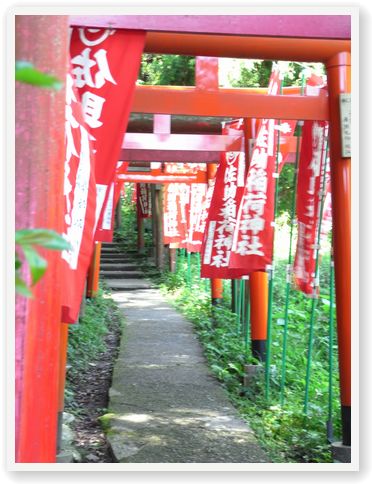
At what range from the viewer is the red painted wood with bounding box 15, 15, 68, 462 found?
7.39 feet

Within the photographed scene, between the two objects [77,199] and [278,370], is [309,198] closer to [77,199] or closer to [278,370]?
[77,199]

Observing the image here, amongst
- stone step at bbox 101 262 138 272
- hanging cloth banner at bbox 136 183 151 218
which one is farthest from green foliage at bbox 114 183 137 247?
stone step at bbox 101 262 138 272

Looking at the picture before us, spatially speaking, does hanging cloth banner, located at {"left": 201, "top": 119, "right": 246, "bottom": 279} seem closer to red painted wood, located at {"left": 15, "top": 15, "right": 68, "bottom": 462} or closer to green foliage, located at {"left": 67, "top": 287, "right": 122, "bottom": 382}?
green foliage, located at {"left": 67, "top": 287, "right": 122, "bottom": 382}

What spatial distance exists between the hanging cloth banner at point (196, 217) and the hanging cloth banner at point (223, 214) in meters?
3.31

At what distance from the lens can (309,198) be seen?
536 centimetres

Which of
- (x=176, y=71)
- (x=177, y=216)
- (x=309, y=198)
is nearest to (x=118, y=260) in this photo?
(x=177, y=216)

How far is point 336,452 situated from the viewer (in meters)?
4.55

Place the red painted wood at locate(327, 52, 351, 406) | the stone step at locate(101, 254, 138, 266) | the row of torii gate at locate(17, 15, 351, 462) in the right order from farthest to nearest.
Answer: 1. the stone step at locate(101, 254, 138, 266)
2. the red painted wood at locate(327, 52, 351, 406)
3. the row of torii gate at locate(17, 15, 351, 462)

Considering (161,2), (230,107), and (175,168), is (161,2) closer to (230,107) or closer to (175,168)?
(230,107)

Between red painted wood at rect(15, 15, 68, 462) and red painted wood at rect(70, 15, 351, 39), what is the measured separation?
1418 millimetres

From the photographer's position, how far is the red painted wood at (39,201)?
225 centimetres

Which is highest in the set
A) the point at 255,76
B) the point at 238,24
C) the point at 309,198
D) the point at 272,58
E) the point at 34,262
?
the point at 255,76

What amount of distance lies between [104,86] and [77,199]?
2.68ft
